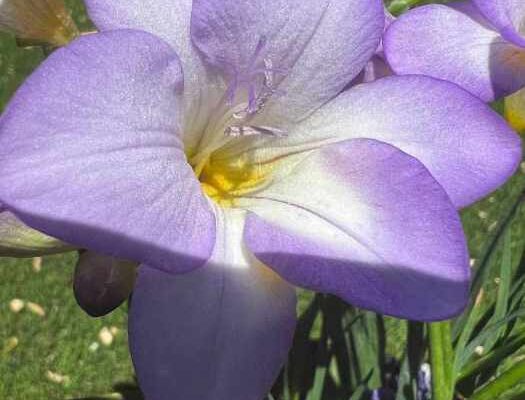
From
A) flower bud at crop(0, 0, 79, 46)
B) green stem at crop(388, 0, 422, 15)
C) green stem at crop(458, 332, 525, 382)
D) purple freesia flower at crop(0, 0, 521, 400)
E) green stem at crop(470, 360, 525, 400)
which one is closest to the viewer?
purple freesia flower at crop(0, 0, 521, 400)

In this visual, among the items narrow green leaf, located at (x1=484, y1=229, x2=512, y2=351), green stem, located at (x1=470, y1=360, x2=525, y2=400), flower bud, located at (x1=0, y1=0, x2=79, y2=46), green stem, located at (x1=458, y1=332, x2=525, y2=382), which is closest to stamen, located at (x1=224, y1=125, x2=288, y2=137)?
flower bud, located at (x1=0, y1=0, x2=79, y2=46)

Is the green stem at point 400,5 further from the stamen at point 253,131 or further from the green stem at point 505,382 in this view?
the green stem at point 505,382

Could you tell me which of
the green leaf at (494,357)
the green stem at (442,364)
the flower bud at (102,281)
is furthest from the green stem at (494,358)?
the flower bud at (102,281)

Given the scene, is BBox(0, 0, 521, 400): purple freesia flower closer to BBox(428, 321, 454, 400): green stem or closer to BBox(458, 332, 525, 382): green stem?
BBox(428, 321, 454, 400): green stem

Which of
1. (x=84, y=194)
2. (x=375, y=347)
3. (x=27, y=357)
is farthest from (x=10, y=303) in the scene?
(x=84, y=194)

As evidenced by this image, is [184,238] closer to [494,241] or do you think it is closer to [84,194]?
[84,194]

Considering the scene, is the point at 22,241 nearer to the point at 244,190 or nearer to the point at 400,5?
the point at 244,190
